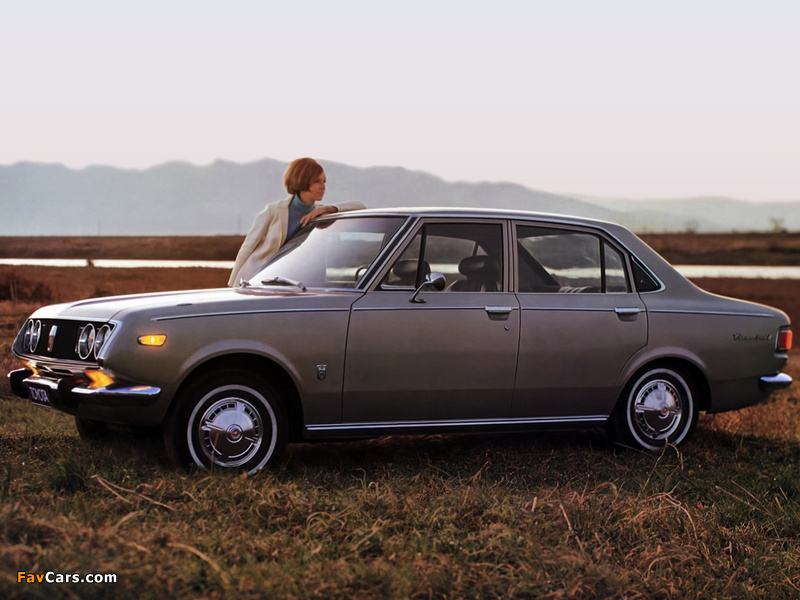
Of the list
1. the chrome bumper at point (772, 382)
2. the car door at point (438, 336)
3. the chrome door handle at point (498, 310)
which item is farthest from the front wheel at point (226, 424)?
the chrome bumper at point (772, 382)

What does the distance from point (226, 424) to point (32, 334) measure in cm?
168

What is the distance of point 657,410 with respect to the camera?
825 centimetres

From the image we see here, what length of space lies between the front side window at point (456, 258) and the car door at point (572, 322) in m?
0.19

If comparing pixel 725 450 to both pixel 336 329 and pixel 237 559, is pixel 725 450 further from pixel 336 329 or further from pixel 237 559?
pixel 237 559

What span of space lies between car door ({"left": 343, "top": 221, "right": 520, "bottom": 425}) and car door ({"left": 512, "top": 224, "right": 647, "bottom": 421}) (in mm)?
159

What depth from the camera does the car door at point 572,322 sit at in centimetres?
766

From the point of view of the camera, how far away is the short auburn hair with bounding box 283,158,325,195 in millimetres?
8984

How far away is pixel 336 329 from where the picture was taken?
7016 mm

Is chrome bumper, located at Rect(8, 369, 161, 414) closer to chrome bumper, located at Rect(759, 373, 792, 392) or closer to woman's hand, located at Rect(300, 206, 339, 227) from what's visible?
woman's hand, located at Rect(300, 206, 339, 227)

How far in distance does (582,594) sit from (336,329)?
263cm

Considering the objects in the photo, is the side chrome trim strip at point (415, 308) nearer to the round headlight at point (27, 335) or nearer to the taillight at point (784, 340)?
the round headlight at point (27, 335)

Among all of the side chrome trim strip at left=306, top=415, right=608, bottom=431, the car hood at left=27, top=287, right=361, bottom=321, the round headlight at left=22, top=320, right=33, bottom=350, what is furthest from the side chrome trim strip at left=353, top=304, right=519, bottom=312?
the round headlight at left=22, top=320, right=33, bottom=350

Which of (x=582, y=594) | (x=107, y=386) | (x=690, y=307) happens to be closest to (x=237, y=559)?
(x=582, y=594)

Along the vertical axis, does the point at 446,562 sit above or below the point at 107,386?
below
